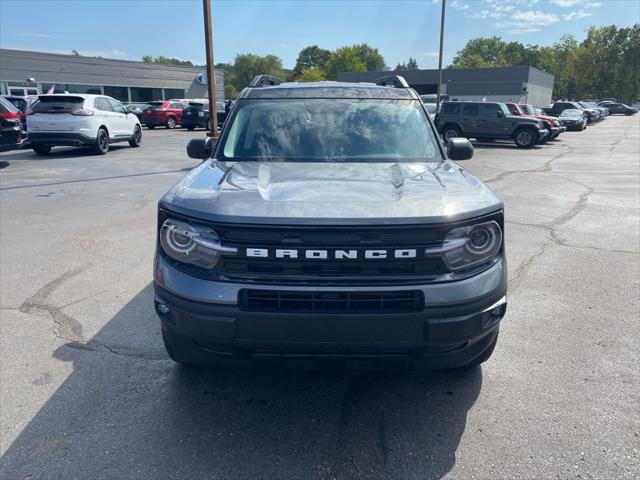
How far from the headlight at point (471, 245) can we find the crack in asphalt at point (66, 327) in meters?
2.13

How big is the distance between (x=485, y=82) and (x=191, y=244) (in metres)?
62.4

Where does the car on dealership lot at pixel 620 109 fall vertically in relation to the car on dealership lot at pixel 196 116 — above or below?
above

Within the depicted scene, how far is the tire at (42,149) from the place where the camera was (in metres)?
15.4

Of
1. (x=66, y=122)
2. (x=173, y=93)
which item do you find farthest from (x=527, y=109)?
(x=173, y=93)

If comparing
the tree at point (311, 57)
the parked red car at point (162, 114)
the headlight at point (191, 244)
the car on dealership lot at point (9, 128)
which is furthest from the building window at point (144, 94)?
the tree at point (311, 57)

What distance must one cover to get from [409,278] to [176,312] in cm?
113

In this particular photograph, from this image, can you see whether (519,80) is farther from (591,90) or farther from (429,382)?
(429,382)

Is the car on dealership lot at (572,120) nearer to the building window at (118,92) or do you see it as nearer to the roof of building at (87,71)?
the building window at (118,92)

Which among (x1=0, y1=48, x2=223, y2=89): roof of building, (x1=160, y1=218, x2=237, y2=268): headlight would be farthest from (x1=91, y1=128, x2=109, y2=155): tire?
(x1=0, y1=48, x2=223, y2=89): roof of building

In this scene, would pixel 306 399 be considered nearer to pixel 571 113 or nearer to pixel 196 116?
pixel 196 116

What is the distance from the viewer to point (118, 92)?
5069 cm

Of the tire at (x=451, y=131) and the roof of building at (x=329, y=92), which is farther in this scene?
the tire at (x=451, y=131)

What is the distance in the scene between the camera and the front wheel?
1541 cm

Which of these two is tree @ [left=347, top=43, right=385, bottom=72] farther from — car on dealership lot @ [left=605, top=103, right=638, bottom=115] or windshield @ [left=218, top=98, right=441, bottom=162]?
windshield @ [left=218, top=98, right=441, bottom=162]
